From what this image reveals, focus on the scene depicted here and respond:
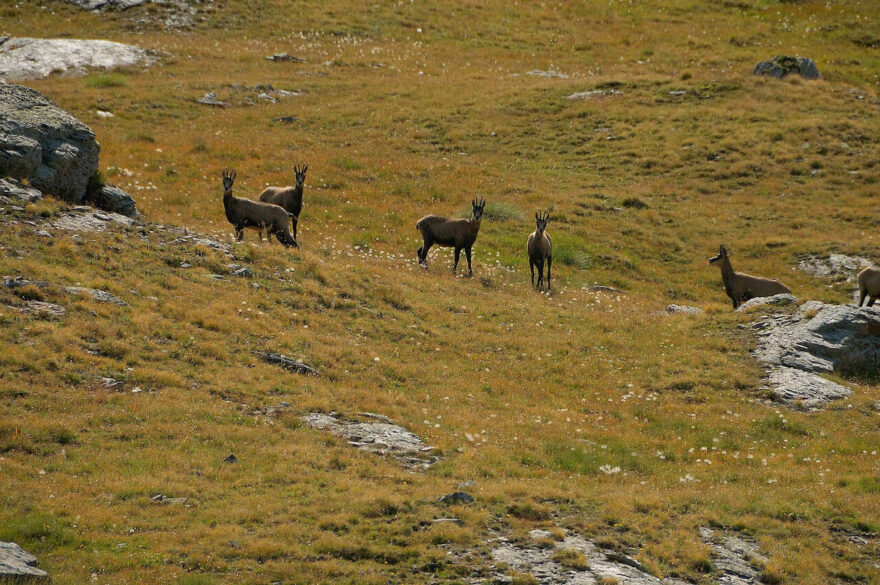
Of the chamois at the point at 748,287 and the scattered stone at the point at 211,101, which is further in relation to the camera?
the scattered stone at the point at 211,101

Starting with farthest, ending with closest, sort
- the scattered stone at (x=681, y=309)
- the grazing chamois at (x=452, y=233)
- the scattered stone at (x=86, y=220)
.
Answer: the grazing chamois at (x=452, y=233)
the scattered stone at (x=681, y=309)
the scattered stone at (x=86, y=220)

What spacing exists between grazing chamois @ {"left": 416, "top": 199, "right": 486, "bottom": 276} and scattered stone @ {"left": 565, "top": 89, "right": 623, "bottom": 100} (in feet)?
89.2

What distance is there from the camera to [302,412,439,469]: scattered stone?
1605 centimetres

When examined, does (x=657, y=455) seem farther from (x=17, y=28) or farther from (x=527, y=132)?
(x=17, y=28)

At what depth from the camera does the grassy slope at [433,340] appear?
42.8 feet

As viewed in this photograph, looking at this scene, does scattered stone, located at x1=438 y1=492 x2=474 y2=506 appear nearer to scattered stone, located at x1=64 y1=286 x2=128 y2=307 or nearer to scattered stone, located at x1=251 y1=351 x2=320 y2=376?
scattered stone, located at x1=251 y1=351 x2=320 y2=376

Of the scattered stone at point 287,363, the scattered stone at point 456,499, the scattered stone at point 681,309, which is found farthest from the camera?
the scattered stone at point 681,309

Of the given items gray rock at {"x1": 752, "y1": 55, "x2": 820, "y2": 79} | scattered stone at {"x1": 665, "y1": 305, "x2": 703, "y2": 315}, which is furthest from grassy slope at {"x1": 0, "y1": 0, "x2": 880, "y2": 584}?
gray rock at {"x1": 752, "y1": 55, "x2": 820, "y2": 79}

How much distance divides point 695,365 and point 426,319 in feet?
26.2

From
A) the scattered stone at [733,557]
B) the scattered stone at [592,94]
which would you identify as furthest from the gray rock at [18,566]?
the scattered stone at [592,94]

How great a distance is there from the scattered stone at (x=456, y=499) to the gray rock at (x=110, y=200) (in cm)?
1668

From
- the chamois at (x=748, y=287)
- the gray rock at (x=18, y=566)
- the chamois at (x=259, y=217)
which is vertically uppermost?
the chamois at (x=259, y=217)

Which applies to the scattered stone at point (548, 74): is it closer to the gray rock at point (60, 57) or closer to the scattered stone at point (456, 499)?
the gray rock at point (60, 57)

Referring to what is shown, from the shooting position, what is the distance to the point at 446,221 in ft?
105
